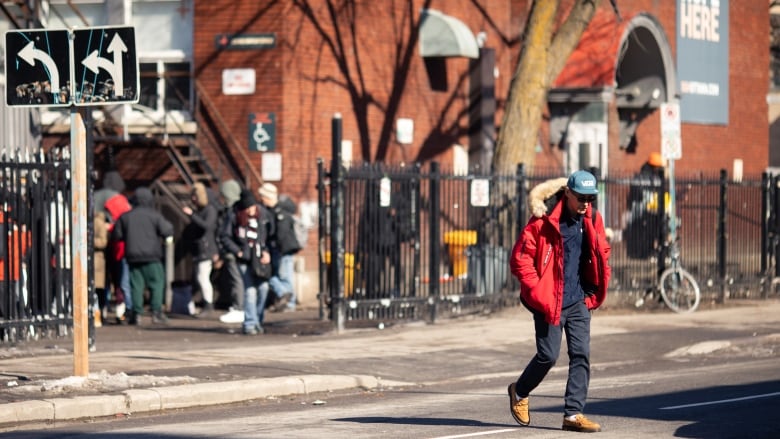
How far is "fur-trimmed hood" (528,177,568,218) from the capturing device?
9.67 m

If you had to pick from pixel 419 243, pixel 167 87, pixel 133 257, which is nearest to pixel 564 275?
pixel 419 243

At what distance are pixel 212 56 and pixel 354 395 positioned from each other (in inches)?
451

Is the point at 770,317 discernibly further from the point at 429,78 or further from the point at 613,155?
the point at 613,155

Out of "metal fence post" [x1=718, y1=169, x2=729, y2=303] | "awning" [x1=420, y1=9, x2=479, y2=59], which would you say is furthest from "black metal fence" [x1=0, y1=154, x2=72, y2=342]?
"metal fence post" [x1=718, y1=169, x2=729, y2=303]

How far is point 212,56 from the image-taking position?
23.4 metres

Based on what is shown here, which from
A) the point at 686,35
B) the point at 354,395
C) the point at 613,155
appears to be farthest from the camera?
the point at 686,35

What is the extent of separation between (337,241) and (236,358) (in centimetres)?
342

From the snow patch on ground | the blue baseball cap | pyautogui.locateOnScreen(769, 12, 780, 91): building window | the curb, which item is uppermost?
pyautogui.locateOnScreen(769, 12, 780, 91): building window

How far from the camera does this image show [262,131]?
23219 millimetres

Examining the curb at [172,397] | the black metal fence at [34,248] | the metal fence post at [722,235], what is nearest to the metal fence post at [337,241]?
the black metal fence at [34,248]

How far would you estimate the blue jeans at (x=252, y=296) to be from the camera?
17.5 meters

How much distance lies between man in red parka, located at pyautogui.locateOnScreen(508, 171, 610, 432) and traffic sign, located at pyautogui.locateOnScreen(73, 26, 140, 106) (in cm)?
429

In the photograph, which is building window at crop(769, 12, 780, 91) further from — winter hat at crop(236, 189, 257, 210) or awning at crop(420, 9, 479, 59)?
winter hat at crop(236, 189, 257, 210)

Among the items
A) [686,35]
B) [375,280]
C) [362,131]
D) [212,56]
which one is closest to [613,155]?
[686,35]
